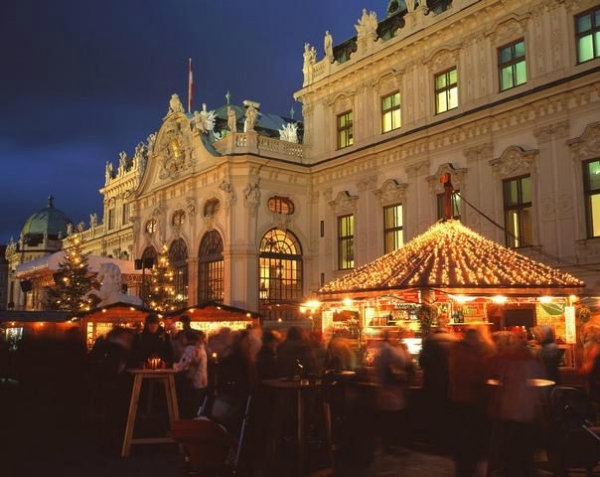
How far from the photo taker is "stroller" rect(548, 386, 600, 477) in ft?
26.9

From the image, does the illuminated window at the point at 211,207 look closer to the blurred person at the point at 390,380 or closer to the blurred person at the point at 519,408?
the blurred person at the point at 390,380

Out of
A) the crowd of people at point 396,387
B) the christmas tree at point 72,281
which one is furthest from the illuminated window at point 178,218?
the crowd of people at point 396,387

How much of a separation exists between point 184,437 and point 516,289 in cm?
976

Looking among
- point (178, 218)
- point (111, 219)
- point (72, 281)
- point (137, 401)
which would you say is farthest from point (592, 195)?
point (111, 219)

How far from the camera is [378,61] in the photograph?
26391 millimetres

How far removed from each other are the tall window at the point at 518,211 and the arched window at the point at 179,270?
1606cm

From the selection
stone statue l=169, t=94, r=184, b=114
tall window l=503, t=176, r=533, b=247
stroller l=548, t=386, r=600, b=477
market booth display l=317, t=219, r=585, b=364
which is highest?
stone statue l=169, t=94, r=184, b=114

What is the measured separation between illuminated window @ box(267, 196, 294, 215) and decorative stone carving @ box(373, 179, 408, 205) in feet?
15.4

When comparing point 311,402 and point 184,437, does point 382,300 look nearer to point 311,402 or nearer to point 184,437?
point 311,402

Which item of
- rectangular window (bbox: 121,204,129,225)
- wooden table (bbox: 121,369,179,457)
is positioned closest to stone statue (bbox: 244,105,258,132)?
wooden table (bbox: 121,369,179,457)

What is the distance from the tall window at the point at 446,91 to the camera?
23.6m

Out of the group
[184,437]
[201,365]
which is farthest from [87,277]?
[184,437]

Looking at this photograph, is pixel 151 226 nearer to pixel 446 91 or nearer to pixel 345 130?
pixel 345 130

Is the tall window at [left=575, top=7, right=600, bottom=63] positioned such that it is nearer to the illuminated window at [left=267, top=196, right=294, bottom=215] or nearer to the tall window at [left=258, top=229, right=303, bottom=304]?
the illuminated window at [left=267, top=196, right=294, bottom=215]
